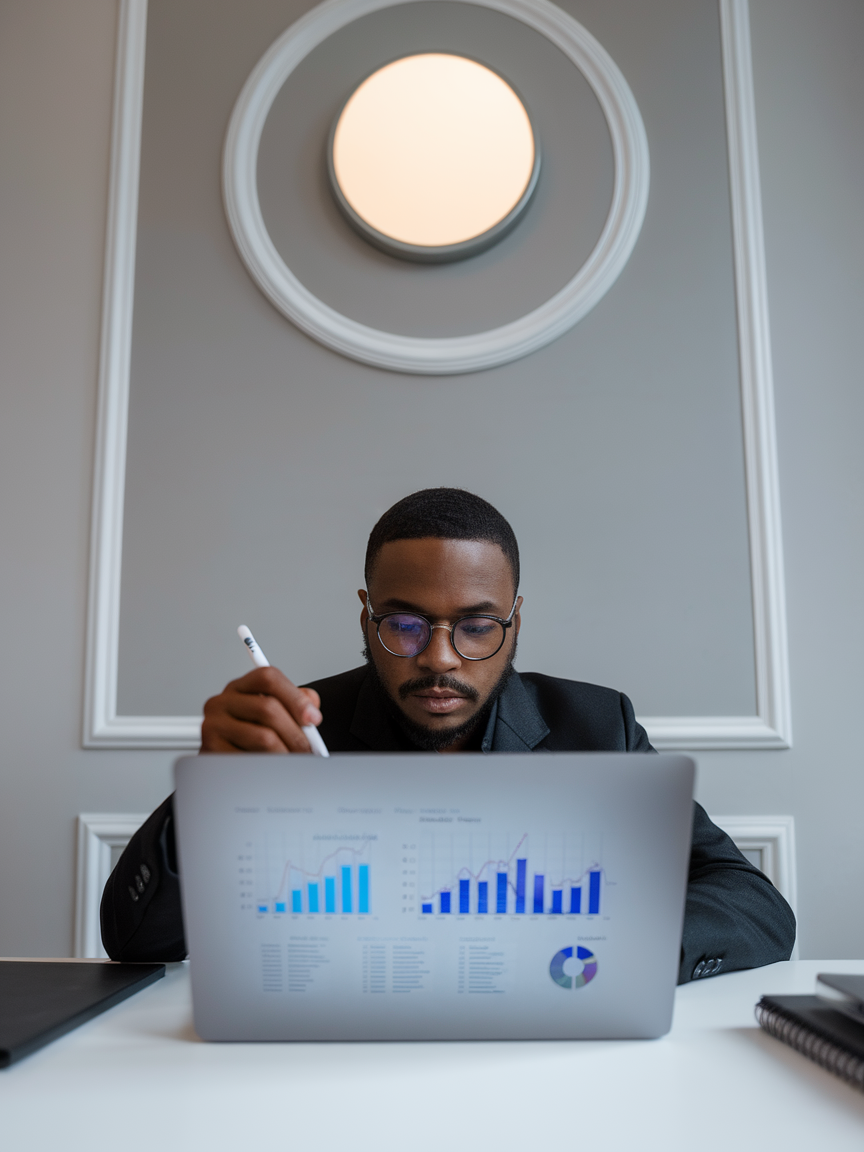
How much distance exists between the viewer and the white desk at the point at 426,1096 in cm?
51

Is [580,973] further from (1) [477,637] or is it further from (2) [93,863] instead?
(2) [93,863]

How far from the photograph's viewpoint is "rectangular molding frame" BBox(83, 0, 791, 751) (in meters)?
1.78

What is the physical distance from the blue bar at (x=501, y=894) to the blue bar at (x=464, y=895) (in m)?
0.02

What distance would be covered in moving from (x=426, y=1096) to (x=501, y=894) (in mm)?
139

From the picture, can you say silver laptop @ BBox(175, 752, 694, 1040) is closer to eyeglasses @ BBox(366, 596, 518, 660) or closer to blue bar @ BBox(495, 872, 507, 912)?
blue bar @ BBox(495, 872, 507, 912)

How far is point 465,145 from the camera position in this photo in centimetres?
191

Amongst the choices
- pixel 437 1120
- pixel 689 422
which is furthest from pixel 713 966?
pixel 689 422

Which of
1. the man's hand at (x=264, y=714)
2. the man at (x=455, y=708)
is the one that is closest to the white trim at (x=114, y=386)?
the man at (x=455, y=708)

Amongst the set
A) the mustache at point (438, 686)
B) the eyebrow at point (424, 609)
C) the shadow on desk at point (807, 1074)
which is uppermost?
the eyebrow at point (424, 609)

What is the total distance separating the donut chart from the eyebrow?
0.69 m

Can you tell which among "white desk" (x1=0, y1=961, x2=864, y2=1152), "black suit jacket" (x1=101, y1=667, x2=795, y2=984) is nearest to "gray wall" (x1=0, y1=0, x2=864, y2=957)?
"black suit jacket" (x1=101, y1=667, x2=795, y2=984)

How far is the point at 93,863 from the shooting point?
5.71 feet

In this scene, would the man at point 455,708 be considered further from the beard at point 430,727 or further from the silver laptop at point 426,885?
the silver laptop at point 426,885

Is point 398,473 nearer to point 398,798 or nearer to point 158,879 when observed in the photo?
point 158,879
